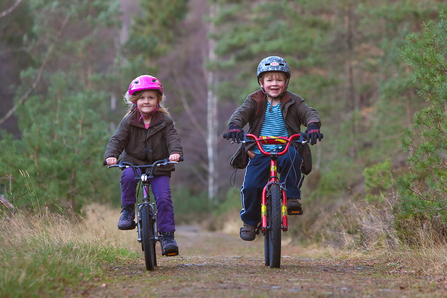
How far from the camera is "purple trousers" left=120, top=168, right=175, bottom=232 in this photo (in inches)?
243

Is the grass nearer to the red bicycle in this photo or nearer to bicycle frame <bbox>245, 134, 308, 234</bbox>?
the red bicycle

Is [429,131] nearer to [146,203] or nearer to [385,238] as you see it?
[385,238]

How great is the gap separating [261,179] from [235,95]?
80.4 feet

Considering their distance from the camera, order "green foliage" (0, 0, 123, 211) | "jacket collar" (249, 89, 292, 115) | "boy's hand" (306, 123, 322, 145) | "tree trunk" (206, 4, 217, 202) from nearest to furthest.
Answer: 1. "boy's hand" (306, 123, 322, 145)
2. "jacket collar" (249, 89, 292, 115)
3. "green foliage" (0, 0, 123, 211)
4. "tree trunk" (206, 4, 217, 202)

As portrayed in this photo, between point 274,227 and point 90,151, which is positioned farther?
point 90,151

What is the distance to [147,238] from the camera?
580 centimetres

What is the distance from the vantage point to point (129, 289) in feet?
15.5

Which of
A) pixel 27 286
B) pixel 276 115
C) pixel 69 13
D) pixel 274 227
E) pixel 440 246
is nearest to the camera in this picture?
pixel 27 286

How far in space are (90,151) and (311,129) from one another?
5956 millimetres

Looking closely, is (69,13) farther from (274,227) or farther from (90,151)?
(274,227)

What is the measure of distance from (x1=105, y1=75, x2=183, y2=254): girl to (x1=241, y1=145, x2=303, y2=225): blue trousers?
0.89 metres

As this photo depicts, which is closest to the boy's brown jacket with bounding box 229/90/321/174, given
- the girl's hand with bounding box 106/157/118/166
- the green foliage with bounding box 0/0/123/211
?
the girl's hand with bounding box 106/157/118/166

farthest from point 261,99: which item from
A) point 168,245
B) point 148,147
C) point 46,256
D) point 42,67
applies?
point 42,67

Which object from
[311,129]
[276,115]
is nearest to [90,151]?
[276,115]
